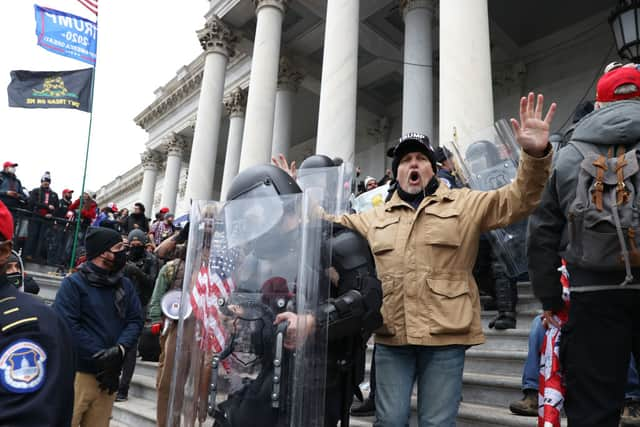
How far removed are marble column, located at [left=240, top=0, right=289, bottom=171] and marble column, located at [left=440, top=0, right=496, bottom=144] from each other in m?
5.96

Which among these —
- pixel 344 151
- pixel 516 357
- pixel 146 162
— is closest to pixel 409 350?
pixel 516 357

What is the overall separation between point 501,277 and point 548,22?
13536mm

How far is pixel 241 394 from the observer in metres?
1.88

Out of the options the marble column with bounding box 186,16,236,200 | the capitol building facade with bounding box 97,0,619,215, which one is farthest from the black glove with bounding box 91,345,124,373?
the marble column with bounding box 186,16,236,200

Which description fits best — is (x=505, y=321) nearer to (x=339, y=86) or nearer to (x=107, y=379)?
(x=107, y=379)

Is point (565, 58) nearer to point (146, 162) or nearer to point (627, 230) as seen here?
point (627, 230)

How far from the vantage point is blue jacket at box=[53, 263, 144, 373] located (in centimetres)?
359

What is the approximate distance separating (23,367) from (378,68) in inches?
720

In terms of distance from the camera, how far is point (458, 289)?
2.53m

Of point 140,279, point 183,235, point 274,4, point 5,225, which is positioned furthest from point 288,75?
point 5,225

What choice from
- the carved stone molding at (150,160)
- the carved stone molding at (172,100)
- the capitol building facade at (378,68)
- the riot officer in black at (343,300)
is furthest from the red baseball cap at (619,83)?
the carved stone molding at (150,160)

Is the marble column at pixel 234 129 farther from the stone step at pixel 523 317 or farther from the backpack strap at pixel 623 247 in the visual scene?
the backpack strap at pixel 623 247

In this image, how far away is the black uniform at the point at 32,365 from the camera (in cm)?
147

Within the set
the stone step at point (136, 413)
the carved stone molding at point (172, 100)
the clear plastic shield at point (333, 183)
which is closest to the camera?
the clear plastic shield at point (333, 183)
